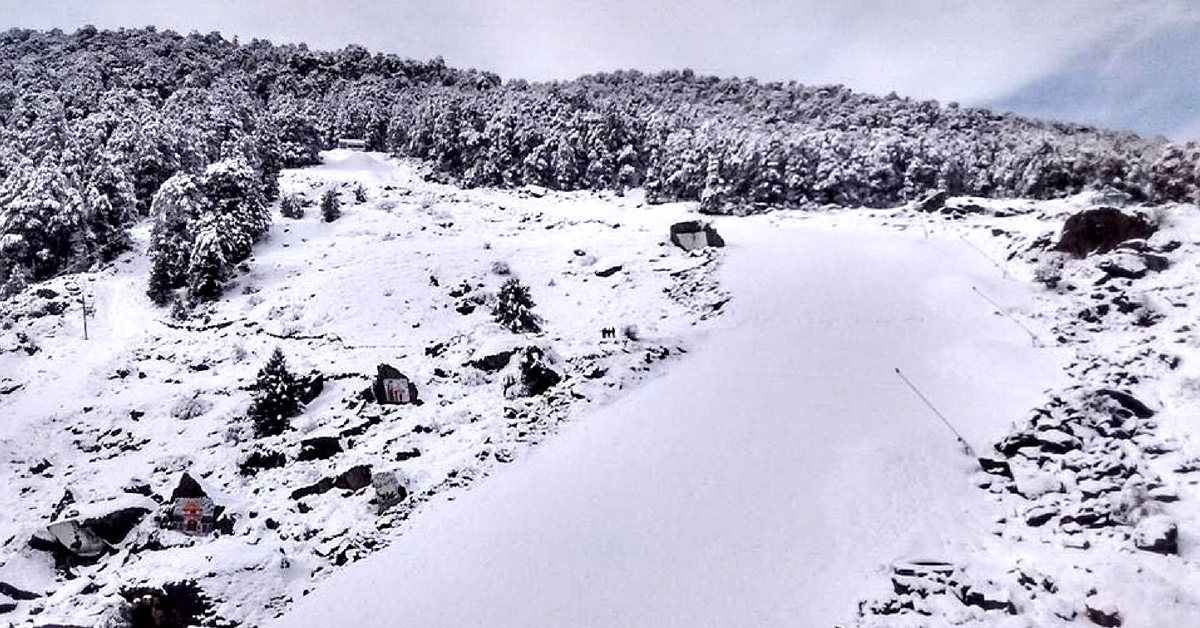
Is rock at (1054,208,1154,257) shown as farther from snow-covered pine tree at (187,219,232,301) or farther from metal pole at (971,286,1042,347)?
snow-covered pine tree at (187,219,232,301)

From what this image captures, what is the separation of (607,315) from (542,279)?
699 centimetres

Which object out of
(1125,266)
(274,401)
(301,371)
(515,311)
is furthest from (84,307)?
(1125,266)

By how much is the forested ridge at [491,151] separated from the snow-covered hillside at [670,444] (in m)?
8.04

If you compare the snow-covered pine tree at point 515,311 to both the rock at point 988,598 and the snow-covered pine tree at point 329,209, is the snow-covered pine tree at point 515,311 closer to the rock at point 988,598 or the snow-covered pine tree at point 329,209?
the rock at point 988,598

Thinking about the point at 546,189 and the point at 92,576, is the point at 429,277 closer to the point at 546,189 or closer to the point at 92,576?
the point at 92,576

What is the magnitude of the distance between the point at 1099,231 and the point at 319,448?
28457 mm

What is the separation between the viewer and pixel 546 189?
5919 cm

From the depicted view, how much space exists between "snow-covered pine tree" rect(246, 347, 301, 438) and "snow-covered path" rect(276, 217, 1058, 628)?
8.62 metres

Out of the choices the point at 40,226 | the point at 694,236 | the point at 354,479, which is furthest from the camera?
the point at 40,226

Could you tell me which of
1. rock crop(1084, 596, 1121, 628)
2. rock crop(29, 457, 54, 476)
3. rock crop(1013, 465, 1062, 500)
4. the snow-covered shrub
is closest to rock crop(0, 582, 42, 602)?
rock crop(29, 457, 54, 476)

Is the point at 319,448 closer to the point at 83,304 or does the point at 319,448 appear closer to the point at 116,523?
the point at 116,523

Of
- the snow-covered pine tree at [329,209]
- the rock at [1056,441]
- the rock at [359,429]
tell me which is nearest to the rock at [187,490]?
the rock at [359,429]

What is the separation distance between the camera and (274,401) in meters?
23.9

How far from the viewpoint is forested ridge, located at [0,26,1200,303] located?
41219mm
